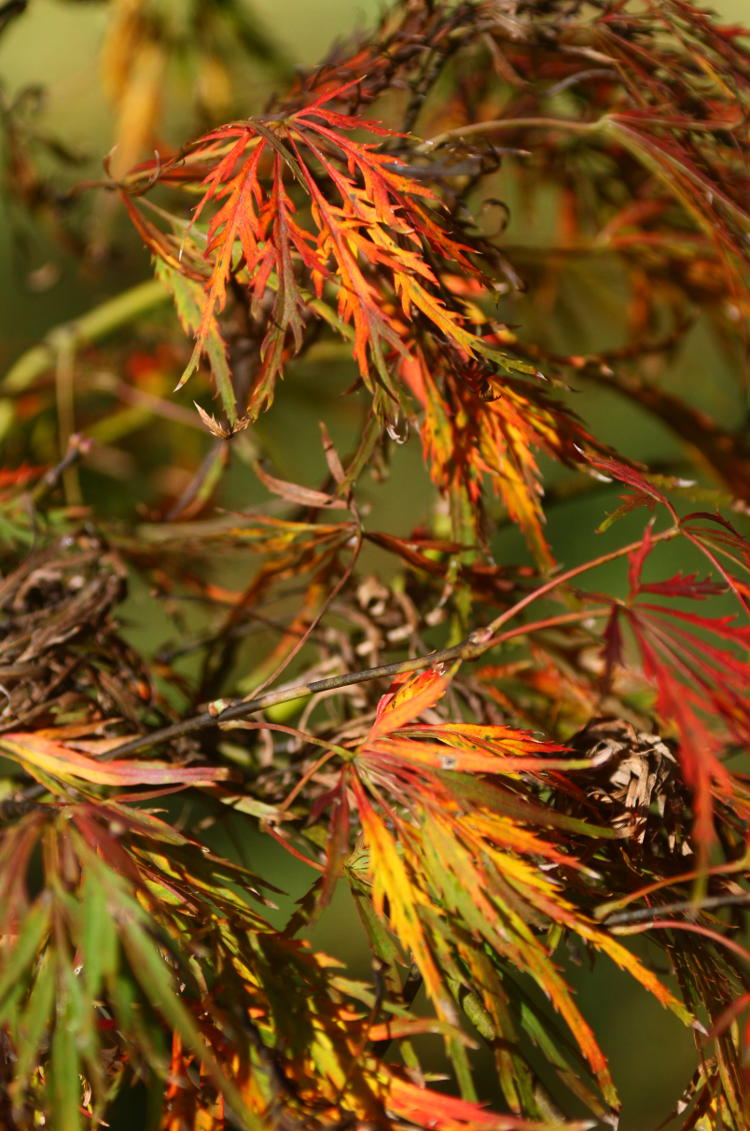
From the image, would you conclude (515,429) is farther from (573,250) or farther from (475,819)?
(573,250)

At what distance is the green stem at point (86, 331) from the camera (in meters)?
0.67

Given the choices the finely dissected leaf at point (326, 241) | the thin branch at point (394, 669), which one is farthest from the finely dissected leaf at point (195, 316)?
the thin branch at point (394, 669)

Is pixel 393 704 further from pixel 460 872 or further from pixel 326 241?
pixel 326 241

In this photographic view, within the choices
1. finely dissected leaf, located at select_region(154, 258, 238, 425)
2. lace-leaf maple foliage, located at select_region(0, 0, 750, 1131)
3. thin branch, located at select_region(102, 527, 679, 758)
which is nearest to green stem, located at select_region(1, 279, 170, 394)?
lace-leaf maple foliage, located at select_region(0, 0, 750, 1131)

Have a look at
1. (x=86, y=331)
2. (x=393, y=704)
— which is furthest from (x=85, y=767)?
(x=86, y=331)

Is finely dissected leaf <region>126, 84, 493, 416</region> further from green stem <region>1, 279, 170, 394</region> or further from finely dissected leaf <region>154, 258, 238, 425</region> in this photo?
green stem <region>1, 279, 170, 394</region>

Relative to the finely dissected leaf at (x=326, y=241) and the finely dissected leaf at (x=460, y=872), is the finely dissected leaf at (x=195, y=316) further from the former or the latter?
the finely dissected leaf at (x=460, y=872)

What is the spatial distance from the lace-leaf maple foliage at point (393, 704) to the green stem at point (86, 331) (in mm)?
140

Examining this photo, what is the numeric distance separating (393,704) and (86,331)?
0.47m

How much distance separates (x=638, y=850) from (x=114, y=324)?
52 centimetres

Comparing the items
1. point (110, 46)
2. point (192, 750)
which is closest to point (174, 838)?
point (192, 750)

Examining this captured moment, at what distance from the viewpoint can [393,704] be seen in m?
0.35

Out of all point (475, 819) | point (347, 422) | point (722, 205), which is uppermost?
point (722, 205)

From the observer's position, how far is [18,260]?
1.10 m
